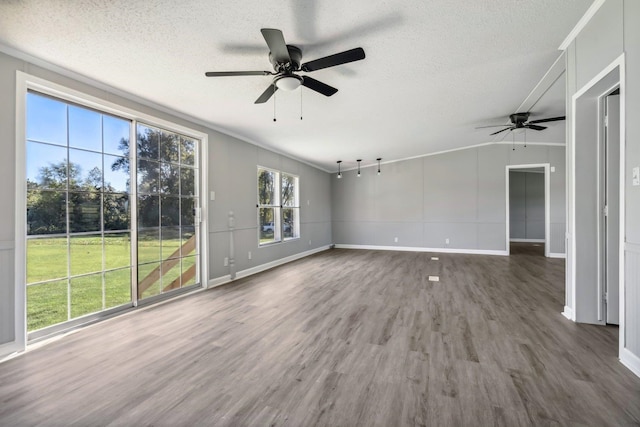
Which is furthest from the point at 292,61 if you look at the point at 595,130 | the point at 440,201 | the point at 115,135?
the point at 440,201

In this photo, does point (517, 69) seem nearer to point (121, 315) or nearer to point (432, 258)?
point (432, 258)

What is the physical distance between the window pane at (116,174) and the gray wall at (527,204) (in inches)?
429

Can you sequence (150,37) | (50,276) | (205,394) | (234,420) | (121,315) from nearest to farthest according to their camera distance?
(234,420), (205,394), (150,37), (50,276), (121,315)

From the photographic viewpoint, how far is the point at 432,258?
698 cm

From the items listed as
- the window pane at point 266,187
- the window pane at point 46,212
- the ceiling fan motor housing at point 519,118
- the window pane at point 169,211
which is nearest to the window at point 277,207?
the window pane at point 266,187

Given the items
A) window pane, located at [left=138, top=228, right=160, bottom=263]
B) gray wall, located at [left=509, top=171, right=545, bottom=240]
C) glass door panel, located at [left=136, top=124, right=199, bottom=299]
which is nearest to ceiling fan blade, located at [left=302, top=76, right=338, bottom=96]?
glass door panel, located at [left=136, top=124, right=199, bottom=299]

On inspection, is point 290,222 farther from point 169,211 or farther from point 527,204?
point 527,204

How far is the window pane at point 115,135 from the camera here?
3.21 metres

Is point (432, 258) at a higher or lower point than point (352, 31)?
lower

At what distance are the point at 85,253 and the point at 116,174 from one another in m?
0.95

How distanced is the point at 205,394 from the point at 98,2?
2734mm

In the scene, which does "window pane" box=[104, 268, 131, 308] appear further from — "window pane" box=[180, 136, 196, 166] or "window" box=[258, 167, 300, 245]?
"window" box=[258, 167, 300, 245]

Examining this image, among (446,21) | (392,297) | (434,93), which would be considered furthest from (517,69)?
(392,297)

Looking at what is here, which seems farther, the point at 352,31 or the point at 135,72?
the point at 135,72
